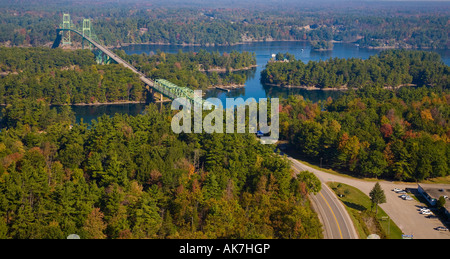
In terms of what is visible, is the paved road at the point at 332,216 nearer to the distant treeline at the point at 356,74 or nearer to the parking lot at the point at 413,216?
the parking lot at the point at 413,216

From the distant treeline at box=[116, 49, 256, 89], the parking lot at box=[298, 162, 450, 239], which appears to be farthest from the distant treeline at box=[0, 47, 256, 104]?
the parking lot at box=[298, 162, 450, 239]

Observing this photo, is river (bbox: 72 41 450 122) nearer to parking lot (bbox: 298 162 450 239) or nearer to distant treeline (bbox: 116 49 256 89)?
distant treeline (bbox: 116 49 256 89)

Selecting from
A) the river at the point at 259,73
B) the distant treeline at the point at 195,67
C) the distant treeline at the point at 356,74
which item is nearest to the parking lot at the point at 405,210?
the river at the point at 259,73

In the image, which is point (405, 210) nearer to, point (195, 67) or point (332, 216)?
point (332, 216)

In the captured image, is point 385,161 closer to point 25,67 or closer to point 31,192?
point 31,192

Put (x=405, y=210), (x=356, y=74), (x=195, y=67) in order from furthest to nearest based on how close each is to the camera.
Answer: (x=195, y=67) < (x=356, y=74) < (x=405, y=210)

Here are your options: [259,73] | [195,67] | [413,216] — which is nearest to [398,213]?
[413,216]
